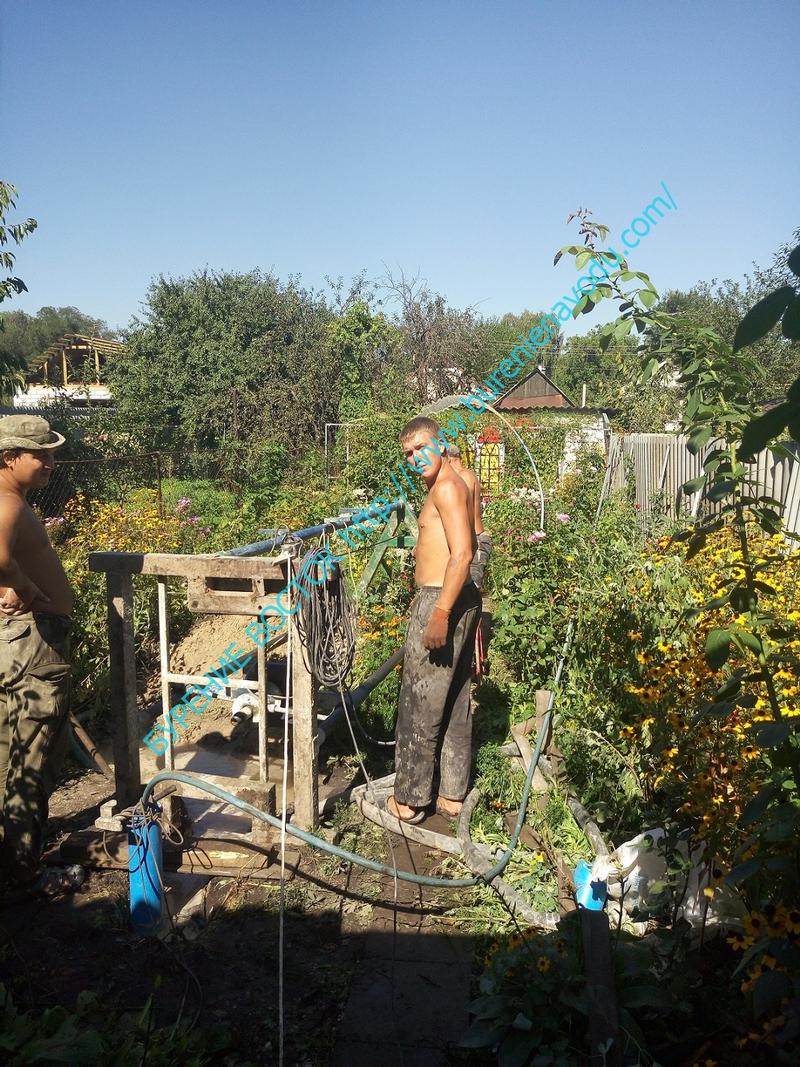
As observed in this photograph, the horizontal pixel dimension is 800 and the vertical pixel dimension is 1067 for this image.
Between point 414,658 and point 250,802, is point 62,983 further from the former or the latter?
point 414,658

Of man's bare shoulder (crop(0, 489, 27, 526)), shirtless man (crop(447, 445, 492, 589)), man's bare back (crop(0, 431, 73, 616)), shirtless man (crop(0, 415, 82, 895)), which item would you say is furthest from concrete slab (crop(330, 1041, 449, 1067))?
man's bare shoulder (crop(0, 489, 27, 526))

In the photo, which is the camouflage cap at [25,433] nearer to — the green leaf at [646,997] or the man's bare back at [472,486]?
the man's bare back at [472,486]

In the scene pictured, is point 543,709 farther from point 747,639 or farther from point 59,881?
point 59,881

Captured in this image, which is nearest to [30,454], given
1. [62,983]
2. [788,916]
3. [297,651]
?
[297,651]

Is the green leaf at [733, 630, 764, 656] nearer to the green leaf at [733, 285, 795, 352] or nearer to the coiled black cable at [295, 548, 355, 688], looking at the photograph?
the green leaf at [733, 285, 795, 352]

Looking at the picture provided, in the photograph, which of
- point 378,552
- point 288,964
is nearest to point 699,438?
point 288,964

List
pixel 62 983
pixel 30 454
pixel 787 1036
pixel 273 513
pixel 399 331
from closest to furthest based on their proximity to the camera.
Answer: pixel 787 1036, pixel 62 983, pixel 30 454, pixel 273 513, pixel 399 331

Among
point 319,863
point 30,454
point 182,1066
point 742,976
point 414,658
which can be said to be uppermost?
point 30,454

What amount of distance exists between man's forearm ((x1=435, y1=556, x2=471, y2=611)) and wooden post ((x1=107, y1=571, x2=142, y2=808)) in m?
1.62

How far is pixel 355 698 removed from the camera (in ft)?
16.0

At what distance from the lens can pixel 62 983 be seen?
3.00 metres

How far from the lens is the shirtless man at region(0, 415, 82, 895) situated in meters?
3.54

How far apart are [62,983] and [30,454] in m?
2.29

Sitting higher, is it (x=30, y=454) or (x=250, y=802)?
(x=30, y=454)
